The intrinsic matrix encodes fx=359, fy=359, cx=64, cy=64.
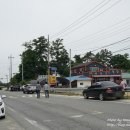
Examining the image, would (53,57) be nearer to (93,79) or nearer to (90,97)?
(93,79)

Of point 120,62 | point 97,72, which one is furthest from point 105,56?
point 97,72

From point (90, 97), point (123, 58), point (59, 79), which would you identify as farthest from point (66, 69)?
point (90, 97)

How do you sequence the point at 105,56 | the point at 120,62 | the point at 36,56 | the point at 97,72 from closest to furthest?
the point at 97,72
the point at 36,56
the point at 120,62
the point at 105,56

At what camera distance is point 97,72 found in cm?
8781

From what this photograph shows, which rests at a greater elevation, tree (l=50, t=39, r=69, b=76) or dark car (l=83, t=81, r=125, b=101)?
tree (l=50, t=39, r=69, b=76)

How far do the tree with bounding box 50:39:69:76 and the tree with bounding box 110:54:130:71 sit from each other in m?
27.8

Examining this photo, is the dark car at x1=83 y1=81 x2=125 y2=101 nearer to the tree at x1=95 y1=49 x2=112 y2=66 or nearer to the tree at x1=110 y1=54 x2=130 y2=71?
the tree at x1=110 y1=54 x2=130 y2=71

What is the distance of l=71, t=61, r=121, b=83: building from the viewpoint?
284 feet

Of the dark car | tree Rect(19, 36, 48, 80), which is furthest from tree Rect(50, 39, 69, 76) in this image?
the dark car

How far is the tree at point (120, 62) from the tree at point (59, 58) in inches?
1096

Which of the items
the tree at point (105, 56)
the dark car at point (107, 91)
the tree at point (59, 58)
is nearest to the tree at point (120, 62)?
the tree at point (105, 56)

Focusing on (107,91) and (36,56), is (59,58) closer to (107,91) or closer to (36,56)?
(36,56)

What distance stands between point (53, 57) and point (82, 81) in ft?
84.0

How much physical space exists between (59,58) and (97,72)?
24.1m
